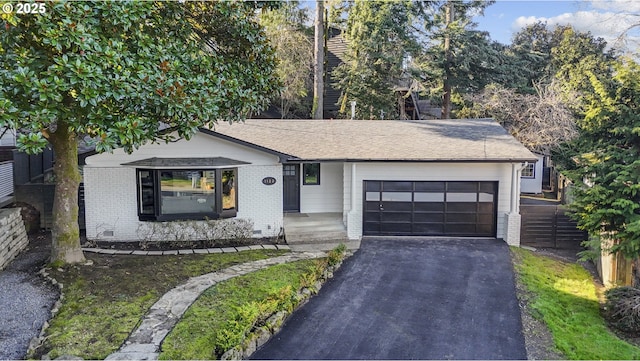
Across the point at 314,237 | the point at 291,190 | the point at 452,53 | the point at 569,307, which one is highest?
the point at 452,53

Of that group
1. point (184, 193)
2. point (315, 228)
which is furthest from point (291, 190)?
point (184, 193)

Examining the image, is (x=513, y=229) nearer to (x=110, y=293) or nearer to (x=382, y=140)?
(x=382, y=140)

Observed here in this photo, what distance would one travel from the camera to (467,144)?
567 inches

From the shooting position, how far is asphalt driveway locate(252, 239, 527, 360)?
701 cm

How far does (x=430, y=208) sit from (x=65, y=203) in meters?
10.3

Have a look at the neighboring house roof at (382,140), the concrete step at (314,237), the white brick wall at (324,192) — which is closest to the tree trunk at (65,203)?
the neighboring house roof at (382,140)

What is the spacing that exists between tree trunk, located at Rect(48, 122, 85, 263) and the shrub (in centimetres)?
1202

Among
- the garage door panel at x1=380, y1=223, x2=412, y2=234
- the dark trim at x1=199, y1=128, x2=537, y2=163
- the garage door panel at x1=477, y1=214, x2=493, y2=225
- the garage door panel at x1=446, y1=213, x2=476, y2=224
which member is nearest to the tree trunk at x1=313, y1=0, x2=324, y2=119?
the dark trim at x1=199, y1=128, x2=537, y2=163

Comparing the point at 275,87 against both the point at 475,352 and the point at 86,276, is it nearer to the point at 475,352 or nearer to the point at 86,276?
the point at 86,276

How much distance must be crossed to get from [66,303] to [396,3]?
1920 cm

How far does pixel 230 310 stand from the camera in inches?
314

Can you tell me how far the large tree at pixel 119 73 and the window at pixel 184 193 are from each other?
2.65m

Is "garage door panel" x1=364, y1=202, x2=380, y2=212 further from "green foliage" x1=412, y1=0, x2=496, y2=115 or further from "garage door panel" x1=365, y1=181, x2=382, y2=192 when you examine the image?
"green foliage" x1=412, y1=0, x2=496, y2=115

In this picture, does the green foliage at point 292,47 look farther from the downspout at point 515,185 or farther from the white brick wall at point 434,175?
the downspout at point 515,185
